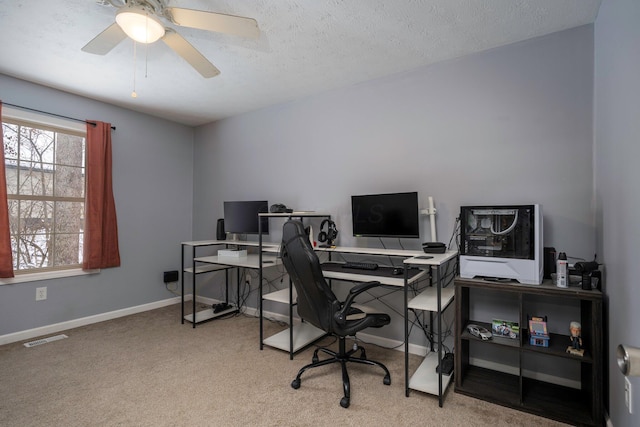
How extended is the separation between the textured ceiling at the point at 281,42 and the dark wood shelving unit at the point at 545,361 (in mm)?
1735

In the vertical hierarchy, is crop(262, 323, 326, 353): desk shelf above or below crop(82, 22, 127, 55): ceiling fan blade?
below

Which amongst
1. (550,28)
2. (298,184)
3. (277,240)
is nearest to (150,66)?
(298,184)

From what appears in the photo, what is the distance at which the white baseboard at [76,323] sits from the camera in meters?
2.94

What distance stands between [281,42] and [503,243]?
2.11m

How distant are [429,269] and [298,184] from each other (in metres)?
1.65

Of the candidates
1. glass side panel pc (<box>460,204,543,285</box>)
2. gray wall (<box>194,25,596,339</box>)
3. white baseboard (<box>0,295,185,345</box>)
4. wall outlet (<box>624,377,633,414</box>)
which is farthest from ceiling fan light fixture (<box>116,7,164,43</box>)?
white baseboard (<box>0,295,185,345</box>)

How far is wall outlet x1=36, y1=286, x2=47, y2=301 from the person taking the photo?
310cm

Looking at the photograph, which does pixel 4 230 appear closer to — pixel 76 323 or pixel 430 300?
pixel 76 323

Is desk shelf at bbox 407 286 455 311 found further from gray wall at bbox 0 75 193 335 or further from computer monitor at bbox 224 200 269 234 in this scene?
gray wall at bbox 0 75 193 335

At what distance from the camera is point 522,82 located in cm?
231

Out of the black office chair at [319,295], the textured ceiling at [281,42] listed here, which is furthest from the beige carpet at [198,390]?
the textured ceiling at [281,42]

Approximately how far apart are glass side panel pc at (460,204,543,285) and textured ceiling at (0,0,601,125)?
125cm

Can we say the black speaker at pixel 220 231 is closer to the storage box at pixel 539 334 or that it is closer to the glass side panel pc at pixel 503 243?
the glass side panel pc at pixel 503 243

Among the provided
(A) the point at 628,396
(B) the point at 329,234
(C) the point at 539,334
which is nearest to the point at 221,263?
(B) the point at 329,234
